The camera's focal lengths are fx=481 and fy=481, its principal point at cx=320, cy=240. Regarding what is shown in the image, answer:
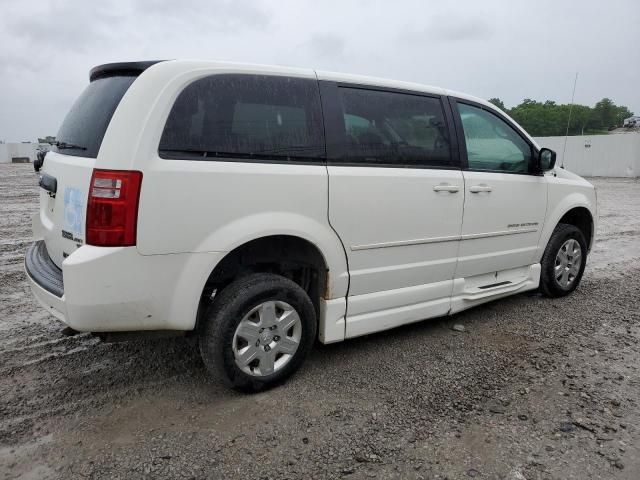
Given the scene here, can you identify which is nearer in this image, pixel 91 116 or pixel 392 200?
pixel 91 116

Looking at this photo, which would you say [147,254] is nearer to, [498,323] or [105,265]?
[105,265]

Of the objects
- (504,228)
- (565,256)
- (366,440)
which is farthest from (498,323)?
(366,440)

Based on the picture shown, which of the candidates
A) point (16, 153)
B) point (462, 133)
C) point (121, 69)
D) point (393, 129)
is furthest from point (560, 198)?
point (16, 153)

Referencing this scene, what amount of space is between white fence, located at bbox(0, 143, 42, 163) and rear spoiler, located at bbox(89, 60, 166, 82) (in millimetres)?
39972

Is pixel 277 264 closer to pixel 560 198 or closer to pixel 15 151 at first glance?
pixel 560 198

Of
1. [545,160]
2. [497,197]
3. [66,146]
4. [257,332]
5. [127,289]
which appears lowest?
[257,332]

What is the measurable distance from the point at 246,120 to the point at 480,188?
6.31 feet

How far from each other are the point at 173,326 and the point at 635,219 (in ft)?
35.2

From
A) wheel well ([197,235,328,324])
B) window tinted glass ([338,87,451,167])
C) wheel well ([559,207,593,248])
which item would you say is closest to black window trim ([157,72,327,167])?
window tinted glass ([338,87,451,167])

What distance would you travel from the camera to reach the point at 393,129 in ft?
10.8

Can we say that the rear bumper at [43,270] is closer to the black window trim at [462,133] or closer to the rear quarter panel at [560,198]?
the black window trim at [462,133]

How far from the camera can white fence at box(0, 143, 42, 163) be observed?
37156 mm

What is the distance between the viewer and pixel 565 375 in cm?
314

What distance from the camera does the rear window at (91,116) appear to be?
2584mm
